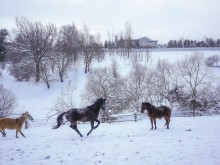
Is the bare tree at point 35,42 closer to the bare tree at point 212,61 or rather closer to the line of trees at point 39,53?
the line of trees at point 39,53

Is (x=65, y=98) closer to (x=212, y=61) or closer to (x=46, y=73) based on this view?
(x=46, y=73)

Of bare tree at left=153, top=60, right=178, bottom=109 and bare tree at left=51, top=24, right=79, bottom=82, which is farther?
bare tree at left=51, top=24, right=79, bottom=82

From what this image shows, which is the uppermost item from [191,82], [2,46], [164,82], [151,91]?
[2,46]

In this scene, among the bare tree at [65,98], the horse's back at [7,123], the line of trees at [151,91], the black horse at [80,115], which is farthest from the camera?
the bare tree at [65,98]

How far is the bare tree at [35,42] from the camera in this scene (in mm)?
59562

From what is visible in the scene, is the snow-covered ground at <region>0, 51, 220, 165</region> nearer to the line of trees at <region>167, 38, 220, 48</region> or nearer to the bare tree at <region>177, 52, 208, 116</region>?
the bare tree at <region>177, 52, 208, 116</region>

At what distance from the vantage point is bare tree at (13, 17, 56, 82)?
59.6 m

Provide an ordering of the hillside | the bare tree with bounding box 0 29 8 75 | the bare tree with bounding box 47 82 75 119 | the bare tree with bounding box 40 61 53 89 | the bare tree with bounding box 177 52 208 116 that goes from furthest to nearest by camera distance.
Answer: the bare tree with bounding box 0 29 8 75 → the bare tree with bounding box 40 61 53 89 → the hillside → the bare tree with bounding box 177 52 208 116 → the bare tree with bounding box 47 82 75 119

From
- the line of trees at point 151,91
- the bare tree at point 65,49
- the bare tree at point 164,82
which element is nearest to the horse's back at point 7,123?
the line of trees at point 151,91

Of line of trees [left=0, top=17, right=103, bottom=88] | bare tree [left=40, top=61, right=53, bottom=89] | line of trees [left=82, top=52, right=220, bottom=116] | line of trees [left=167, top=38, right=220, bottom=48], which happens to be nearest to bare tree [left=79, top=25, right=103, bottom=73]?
line of trees [left=0, top=17, right=103, bottom=88]

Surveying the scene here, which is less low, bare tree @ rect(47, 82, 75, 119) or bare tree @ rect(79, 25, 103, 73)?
bare tree @ rect(79, 25, 103, 73)

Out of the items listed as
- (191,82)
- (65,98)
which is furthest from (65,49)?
(191,82)

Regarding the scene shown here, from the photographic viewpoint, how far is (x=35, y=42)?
60.4 metres

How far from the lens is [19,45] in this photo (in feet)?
204
